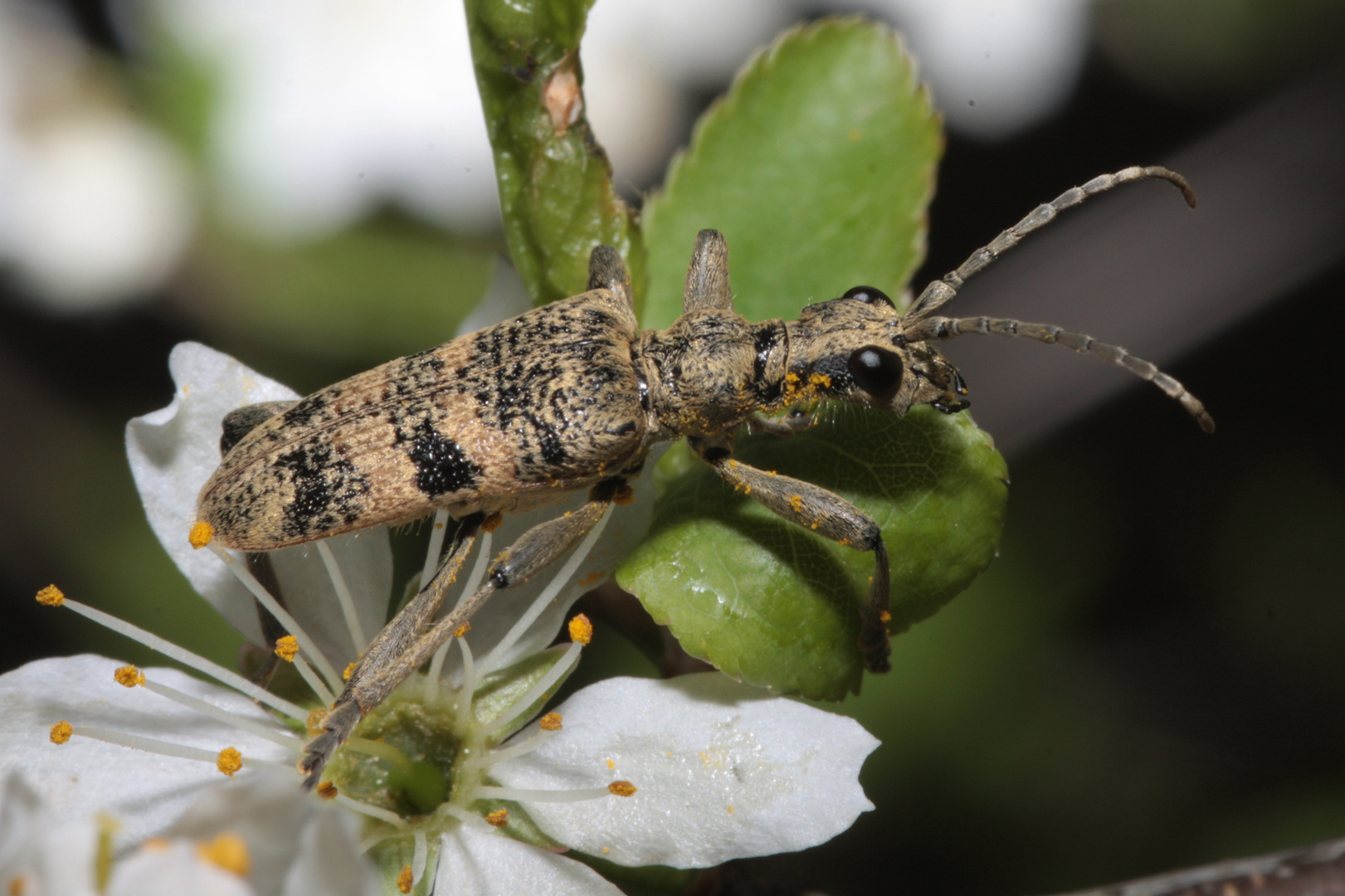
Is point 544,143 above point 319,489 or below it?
above

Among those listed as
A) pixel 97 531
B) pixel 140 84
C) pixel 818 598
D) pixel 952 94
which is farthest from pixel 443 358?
pixel 952 94

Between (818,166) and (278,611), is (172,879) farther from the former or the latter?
(818,166)

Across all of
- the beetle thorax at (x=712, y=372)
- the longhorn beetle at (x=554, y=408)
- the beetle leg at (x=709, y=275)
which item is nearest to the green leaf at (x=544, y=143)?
the longhorn beetle at (x=554, y=408)

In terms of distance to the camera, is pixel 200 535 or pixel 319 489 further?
pixel 319 489

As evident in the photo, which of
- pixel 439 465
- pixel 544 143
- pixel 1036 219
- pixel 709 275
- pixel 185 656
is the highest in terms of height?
pixel 1036 219

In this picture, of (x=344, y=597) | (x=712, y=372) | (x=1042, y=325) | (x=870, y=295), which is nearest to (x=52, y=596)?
(x=344, y=597)

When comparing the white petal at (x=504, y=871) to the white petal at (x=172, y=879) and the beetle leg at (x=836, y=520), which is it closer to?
the beetle leg at (x=836, y=520)

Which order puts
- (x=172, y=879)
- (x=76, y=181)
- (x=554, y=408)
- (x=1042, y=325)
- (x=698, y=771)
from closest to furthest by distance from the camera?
(x=172, y=879) → (x=698, y=771) → (x=1042, y=325) → (x=554, y=408) → (x=76, y=181)

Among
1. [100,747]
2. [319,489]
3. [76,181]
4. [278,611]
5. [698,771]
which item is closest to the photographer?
[698,771]
